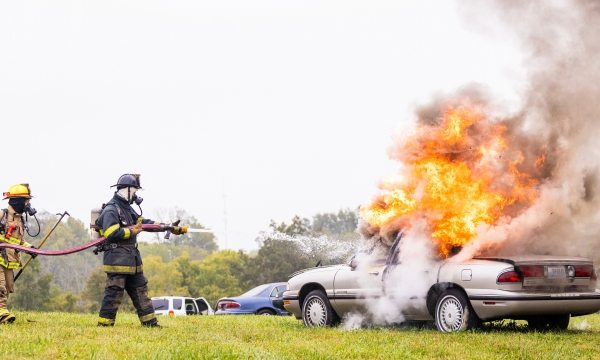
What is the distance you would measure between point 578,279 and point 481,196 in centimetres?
171

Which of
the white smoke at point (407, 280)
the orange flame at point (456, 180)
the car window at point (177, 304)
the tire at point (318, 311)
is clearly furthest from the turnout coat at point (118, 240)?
the car window at point (177, 304)

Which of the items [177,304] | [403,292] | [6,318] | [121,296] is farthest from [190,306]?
[403,292]

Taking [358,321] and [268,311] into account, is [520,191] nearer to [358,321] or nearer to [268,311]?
[358,321]

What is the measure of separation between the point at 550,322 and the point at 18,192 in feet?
26.5

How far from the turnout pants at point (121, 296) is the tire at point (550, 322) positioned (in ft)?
17.6

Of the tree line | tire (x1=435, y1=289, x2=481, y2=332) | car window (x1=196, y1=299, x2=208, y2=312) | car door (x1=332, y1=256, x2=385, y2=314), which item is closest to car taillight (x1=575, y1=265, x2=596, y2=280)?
tire (x1=435, y1=289, x2=481, y2=332)

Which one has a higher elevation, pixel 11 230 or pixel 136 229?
pixel 11 230

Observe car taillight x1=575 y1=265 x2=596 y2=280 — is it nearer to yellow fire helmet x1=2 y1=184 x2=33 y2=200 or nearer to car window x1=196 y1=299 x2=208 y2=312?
yellow fire helmet x1=2 y1=184 x2=33 y2=200

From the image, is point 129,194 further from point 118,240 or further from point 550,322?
point 550,322

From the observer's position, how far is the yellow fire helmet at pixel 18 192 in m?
12.2

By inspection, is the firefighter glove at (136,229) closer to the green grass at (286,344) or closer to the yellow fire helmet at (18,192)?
the green grass at (286,344)

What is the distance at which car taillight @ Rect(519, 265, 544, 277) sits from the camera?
33.3 feet

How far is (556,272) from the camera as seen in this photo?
10391mm

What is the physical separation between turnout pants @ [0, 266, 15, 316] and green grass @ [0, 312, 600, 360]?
40.2 inches
